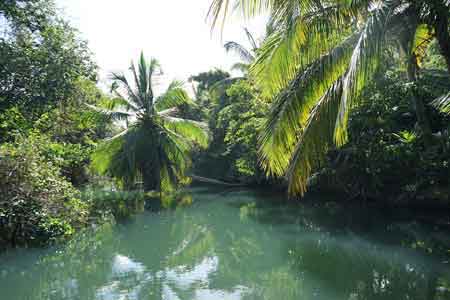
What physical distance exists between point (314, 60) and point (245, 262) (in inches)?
167

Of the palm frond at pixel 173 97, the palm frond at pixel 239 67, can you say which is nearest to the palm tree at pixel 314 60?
the palm frond at pixel 173 97

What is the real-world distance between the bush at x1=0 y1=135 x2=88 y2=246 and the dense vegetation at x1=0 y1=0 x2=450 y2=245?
0.03 m

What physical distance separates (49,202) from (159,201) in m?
8.63

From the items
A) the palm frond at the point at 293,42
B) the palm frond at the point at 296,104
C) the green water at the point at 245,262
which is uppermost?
the palm frond at the point at 293,42

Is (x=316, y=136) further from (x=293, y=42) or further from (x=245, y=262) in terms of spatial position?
(x=245, y=262)

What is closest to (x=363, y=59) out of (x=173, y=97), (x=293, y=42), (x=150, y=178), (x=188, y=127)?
(x=293, y=42)

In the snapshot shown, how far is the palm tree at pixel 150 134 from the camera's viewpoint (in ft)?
52.2

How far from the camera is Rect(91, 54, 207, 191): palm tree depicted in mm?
15898

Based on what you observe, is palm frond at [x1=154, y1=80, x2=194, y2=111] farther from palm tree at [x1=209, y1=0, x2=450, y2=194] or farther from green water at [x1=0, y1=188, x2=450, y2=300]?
palm tree at [x1=209, y1=0, x2=450, y2=194]

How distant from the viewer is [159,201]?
17516 mm

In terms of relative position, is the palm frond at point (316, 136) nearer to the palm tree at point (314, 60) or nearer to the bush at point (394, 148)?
the palm tree at point (314, 60)

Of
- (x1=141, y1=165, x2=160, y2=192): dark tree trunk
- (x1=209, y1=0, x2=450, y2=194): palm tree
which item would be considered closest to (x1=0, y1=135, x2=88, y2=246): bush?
(x1=209, y1=0, x2=450, y2=194): palm tree

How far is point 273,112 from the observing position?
16.5ft

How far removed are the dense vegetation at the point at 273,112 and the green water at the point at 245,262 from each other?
129cm
